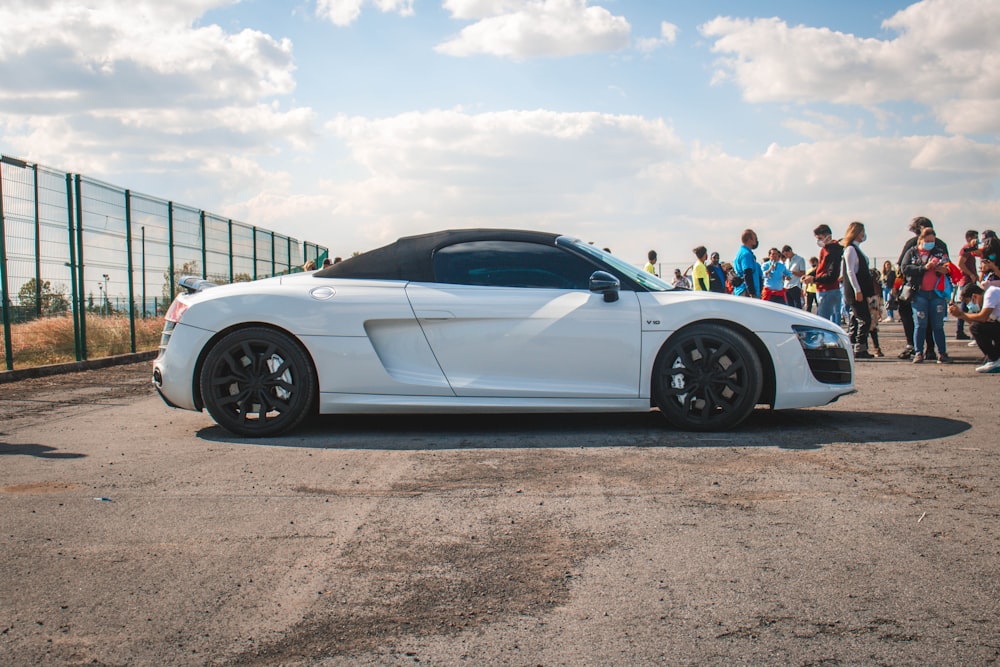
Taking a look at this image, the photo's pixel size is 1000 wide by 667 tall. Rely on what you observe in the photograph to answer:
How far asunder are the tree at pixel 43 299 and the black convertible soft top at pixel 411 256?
6631 mm

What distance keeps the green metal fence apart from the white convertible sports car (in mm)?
6050

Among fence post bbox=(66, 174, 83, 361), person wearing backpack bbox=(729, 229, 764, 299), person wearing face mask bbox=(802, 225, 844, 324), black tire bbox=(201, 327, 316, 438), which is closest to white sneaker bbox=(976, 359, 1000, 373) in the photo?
person wearing face mask bbox=(802, 225, 844, 324)

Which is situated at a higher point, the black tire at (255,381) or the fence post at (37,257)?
the fence post at (37,257)

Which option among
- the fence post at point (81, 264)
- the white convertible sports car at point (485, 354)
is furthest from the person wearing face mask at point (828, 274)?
the fence post at point (81, 264)

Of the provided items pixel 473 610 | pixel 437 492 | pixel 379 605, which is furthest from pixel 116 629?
pixel 437 492

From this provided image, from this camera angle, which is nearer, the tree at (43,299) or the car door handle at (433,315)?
the car door handle at (433,315)

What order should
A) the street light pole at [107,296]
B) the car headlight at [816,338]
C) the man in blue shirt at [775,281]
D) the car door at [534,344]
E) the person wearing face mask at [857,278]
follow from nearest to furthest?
1. the car door at [534,344]
2. the car headlight at [816,338]
3. the person wearing face mask at [857,278]
4. the street light pole at [107,296]
5. the man in blue shirt at [775,281]

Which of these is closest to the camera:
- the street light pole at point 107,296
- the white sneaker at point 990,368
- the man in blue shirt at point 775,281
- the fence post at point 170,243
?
the white sneaker at point 990,368

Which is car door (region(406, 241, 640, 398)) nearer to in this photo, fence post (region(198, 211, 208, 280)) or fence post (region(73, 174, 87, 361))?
fence post (region(73, 174, 87, 361))

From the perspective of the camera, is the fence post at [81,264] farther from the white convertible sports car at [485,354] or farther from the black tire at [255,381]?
the black tire at [255,381]

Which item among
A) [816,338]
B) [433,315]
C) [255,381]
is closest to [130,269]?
[255,381]

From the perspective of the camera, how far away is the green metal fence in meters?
11.1

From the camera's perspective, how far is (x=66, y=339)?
12.5 m

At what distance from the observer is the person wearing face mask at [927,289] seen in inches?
448
